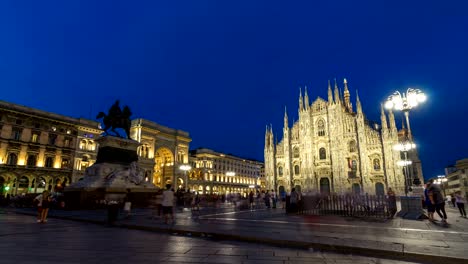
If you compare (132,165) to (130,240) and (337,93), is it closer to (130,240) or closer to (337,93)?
(130,240)

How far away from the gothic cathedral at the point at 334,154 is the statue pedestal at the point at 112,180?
27.8 metres

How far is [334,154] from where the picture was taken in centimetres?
4722

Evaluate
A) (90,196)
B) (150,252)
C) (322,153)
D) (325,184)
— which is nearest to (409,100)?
(150,252)

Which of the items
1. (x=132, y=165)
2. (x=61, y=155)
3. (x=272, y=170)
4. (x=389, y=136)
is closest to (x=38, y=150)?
(x=61, y=155)

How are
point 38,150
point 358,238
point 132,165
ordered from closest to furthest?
point 358,238, point 132,165, point 38,150

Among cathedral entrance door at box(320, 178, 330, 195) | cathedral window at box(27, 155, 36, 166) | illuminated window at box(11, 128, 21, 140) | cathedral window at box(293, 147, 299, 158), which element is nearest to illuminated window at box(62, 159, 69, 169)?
cathedral window at box(27, 155, 36, 166)

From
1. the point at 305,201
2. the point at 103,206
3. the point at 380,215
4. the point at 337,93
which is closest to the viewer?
the point at 380,215

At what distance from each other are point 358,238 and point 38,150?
48.2m

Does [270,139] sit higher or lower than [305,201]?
higher

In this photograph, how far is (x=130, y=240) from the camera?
666 centimetres

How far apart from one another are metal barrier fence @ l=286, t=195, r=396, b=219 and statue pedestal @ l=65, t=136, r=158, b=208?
436 inches

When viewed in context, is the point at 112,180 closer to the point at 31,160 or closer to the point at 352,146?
the point at 31,160

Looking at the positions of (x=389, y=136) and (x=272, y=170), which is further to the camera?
(x=272, y=170)

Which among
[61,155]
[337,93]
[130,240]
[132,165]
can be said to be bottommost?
[130,240]
